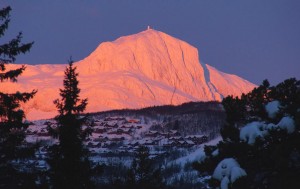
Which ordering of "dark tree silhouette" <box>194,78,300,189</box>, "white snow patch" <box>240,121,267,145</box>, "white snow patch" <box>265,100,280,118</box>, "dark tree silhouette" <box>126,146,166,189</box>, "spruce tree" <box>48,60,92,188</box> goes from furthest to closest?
"dark tree silhouette" <box>126,146,166,189</box>
"spruce tree" <box>48,60,92,188</box>
"white snow patch" <box>265,100,280,118</box>
"white snow patch" <box>240,121,267,145</box>
"dark tree silhouette" <box>194,78,300,189</box>

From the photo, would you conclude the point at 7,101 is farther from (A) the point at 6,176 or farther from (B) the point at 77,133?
(B) the point at 77,133

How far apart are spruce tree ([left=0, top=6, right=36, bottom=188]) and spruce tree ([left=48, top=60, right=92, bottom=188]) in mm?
3130

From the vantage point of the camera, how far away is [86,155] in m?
26.1

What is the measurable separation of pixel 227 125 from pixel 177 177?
169 m

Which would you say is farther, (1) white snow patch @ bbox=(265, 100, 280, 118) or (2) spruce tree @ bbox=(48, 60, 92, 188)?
(2) spruce tree @ bbox=(48, 60, 92, 188)

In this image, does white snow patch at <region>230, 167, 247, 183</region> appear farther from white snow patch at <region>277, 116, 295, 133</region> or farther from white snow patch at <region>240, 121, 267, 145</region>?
white snow patch at <region>277, 116, 295, 133</region>

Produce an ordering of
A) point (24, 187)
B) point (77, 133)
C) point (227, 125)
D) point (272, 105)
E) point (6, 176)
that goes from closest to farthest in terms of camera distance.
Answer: point (272, 105) < point (227, 125) < point (6, 176) < point (24, 187) < point (77, 133)

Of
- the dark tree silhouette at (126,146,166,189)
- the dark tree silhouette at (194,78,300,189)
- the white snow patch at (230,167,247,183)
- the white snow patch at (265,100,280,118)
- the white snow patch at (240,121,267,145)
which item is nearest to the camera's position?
the white snow patch at (230,167,247,183)

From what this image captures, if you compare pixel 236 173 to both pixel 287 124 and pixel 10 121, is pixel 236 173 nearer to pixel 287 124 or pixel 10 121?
pixel 287 124

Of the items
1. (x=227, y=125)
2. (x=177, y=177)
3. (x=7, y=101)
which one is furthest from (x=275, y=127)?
(x=177, y=177)

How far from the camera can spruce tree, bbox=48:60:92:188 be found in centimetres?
2502

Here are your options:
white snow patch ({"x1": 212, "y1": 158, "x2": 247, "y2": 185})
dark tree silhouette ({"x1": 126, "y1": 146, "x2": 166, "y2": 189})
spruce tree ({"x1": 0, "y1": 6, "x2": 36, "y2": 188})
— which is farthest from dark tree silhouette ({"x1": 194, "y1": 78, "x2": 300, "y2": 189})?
dark tree silhouette ({"x1": 126, "y1": 146, "x2": 166, "y2": 189})

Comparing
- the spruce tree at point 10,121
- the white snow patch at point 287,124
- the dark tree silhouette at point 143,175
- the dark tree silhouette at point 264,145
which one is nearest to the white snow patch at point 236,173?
the dark tree silhouette at point 264,145

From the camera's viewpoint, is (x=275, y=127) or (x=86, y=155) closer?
(x=275, y=127)
